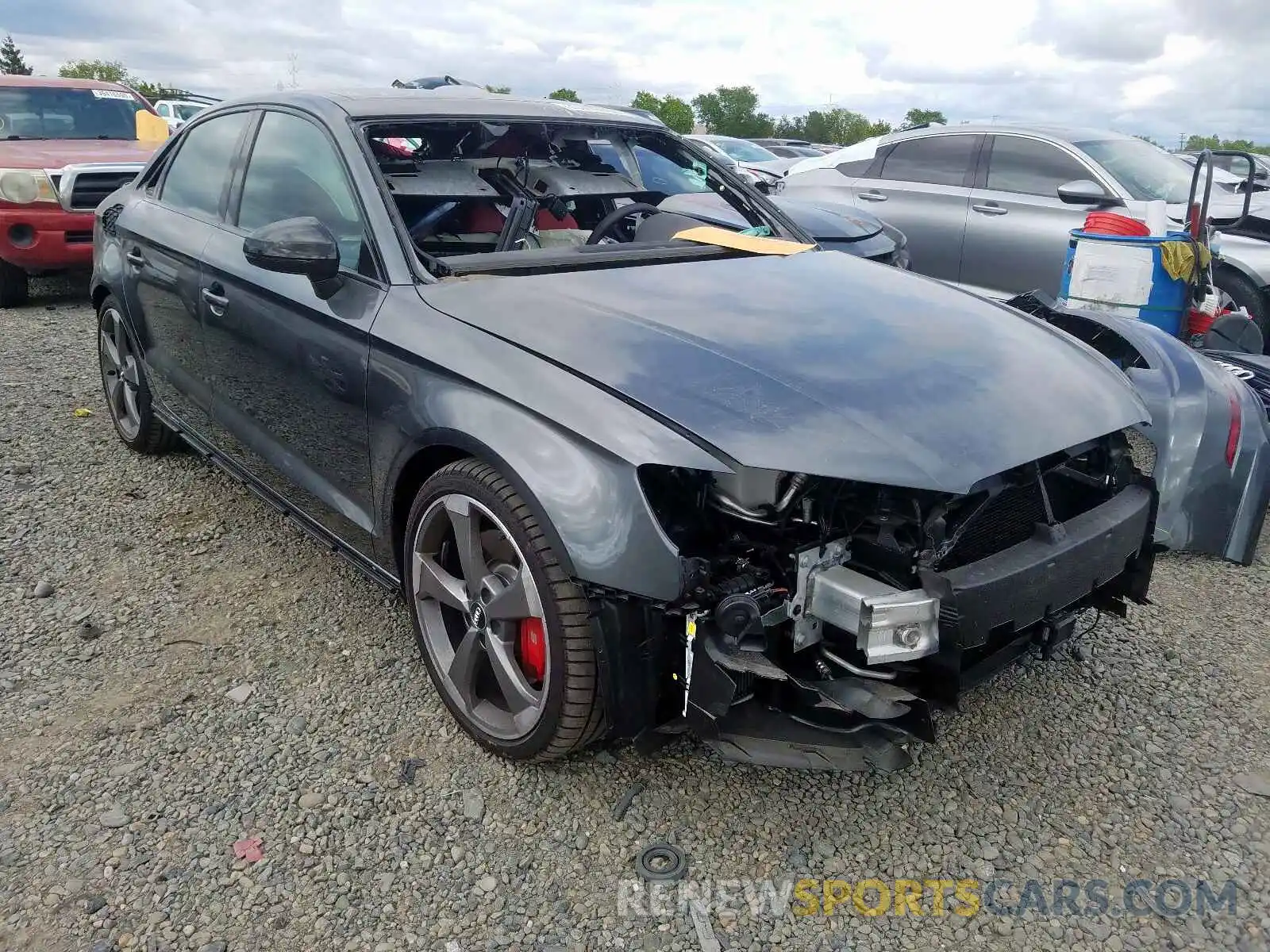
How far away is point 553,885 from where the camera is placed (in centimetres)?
205

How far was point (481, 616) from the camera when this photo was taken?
2.33 m

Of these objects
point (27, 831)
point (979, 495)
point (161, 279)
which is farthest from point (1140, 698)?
point (161, 279)

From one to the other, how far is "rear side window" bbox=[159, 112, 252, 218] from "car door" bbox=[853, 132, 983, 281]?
4.69 metres

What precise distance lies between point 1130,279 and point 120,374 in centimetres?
491

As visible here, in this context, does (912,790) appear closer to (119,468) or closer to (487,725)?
(487,725)

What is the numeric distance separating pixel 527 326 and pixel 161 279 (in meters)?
2.07

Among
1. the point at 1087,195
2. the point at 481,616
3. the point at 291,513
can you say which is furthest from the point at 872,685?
the point at 1087,195

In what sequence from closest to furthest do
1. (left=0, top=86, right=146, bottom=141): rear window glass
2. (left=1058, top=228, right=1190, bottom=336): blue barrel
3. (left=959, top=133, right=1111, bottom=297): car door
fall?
1. (left=1058, top=228, right=1190, bottom=336): blue barrel
2. (left=959, top=133, right=1111, bottom=297): car door
3. (left=0, top=86, right=146, bottom=141): rear window glass

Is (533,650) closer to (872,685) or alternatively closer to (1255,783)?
(872,685)

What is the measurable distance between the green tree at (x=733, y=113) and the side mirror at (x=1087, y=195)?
57.2m

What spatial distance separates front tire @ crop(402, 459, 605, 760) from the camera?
2.08 m

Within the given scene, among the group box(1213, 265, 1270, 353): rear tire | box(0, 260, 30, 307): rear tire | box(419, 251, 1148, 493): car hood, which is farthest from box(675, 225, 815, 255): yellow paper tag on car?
box(0, 260, 30, 307): rear tire

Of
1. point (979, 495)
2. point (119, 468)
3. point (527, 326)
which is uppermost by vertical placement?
point (527, 326)

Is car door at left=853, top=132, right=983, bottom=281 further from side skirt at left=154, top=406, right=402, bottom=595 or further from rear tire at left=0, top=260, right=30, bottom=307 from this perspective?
rear tire at left=0, top=260, right=30, bottom=307
